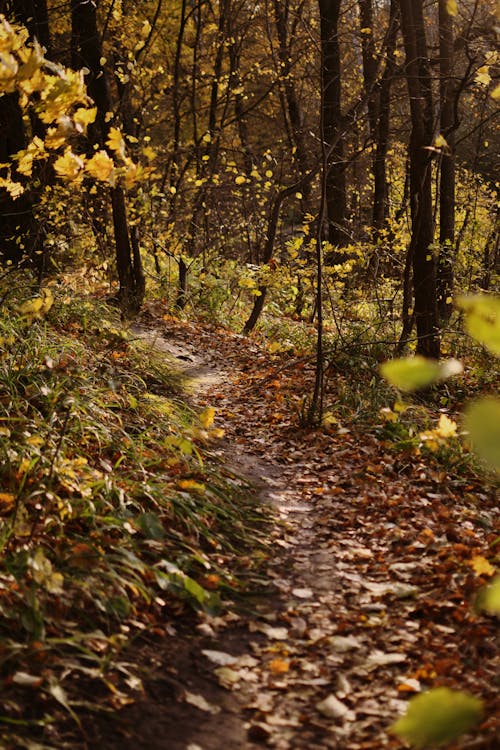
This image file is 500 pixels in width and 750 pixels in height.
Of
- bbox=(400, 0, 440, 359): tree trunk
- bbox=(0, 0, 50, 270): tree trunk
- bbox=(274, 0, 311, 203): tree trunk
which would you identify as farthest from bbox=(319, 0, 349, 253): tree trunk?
bbox=(0, 0, 50, 270): tree trunk

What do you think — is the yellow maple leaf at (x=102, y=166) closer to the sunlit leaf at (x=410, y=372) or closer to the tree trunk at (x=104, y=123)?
the sunlit leaf at (x=410, y=372)

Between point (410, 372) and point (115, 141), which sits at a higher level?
point (115, 141)

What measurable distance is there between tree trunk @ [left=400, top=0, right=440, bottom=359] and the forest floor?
2.31 meters

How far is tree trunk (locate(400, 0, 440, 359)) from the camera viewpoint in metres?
6.79

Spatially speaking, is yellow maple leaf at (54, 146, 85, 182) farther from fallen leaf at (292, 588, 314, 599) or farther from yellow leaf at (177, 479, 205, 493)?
fallen leaf at (292, 588, 314, 599)

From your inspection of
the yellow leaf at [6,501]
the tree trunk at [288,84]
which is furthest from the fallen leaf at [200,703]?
the tree trunk at [288,84]

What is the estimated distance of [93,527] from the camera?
3350mm

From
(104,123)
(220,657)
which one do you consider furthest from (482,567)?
(104,123)

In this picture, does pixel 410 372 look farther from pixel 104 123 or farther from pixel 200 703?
pixel 104 123

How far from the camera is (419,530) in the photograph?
13.3ft

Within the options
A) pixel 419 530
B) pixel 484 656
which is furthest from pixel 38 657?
pixel 419 530

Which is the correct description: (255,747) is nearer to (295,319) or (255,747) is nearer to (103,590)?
(103,590)

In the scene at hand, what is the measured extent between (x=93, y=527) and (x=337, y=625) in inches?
48.3

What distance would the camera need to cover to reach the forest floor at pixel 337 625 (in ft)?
7.93
